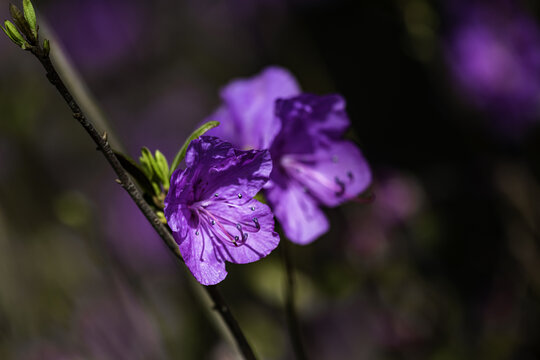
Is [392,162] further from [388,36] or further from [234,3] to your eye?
[234,3]

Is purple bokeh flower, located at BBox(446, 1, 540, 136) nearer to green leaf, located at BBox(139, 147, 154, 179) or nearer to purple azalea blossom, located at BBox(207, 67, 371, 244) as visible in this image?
purple azalea blossom, located at BBox(207, 67, 371, 244)

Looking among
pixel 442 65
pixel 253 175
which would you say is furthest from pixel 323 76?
pixel 253 175

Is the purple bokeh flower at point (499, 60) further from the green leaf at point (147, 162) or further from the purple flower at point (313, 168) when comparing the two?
the green leaf at point (147, 162)

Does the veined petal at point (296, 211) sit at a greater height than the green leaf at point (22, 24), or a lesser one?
lesser

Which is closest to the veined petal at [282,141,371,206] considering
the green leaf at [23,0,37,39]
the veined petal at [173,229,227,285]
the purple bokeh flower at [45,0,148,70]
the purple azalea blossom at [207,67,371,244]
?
the purple azalea blossom at [207,67,371,244]

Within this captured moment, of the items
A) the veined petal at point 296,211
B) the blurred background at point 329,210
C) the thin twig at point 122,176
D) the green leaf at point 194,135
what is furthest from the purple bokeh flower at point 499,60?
the thin twig at point 122,176

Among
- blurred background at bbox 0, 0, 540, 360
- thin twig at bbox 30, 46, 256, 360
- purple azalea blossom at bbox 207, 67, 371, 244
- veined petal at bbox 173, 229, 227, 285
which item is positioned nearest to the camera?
thin twig at bbox 30, 46, 256, 360

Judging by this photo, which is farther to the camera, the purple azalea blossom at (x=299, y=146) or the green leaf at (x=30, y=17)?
the purple azalea blossom at (x=299, y=146)
